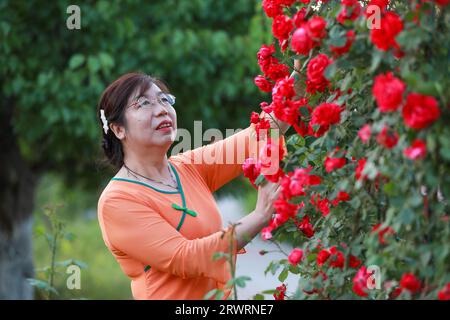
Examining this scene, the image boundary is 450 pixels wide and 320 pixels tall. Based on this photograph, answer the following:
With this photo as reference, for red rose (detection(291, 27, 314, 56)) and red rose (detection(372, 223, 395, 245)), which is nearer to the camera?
red rose (detection(372, 223, 395, 245))

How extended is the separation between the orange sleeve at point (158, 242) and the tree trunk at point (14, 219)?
497 cm

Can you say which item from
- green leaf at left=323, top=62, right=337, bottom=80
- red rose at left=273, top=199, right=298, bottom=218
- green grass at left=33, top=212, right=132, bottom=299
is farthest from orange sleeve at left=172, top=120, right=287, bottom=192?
green grass at left=33, top=212, right=132, bottom=299

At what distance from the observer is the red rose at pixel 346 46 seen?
6.81 ft

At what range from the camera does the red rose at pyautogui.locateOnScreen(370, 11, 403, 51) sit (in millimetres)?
1924

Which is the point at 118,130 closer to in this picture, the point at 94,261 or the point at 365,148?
the point at 365,148

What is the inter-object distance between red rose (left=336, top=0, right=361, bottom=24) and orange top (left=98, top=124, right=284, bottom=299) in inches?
29.9

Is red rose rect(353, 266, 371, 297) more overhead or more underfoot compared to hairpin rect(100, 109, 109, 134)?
more underfoot

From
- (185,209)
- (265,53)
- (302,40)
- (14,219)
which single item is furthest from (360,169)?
(14,219)

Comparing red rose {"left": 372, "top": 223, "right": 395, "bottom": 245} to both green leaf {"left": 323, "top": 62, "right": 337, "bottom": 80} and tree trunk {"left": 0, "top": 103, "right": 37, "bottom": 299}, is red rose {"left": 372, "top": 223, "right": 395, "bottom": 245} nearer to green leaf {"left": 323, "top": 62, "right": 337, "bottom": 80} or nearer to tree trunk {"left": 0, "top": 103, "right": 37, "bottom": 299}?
green leaf {"left": 323, "top": 62, "right": 337, "bottom": 80}

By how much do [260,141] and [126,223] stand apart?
0.64m

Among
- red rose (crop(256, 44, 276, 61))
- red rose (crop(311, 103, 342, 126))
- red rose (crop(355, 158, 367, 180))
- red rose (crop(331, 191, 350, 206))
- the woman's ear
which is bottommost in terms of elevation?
red rose (crop(331, 191, 350, 206))

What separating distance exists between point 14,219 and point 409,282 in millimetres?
6529

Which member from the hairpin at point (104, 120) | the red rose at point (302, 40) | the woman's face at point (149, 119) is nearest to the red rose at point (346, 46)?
the red rose at point (302, 40)

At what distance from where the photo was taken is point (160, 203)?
2770 millimetres
